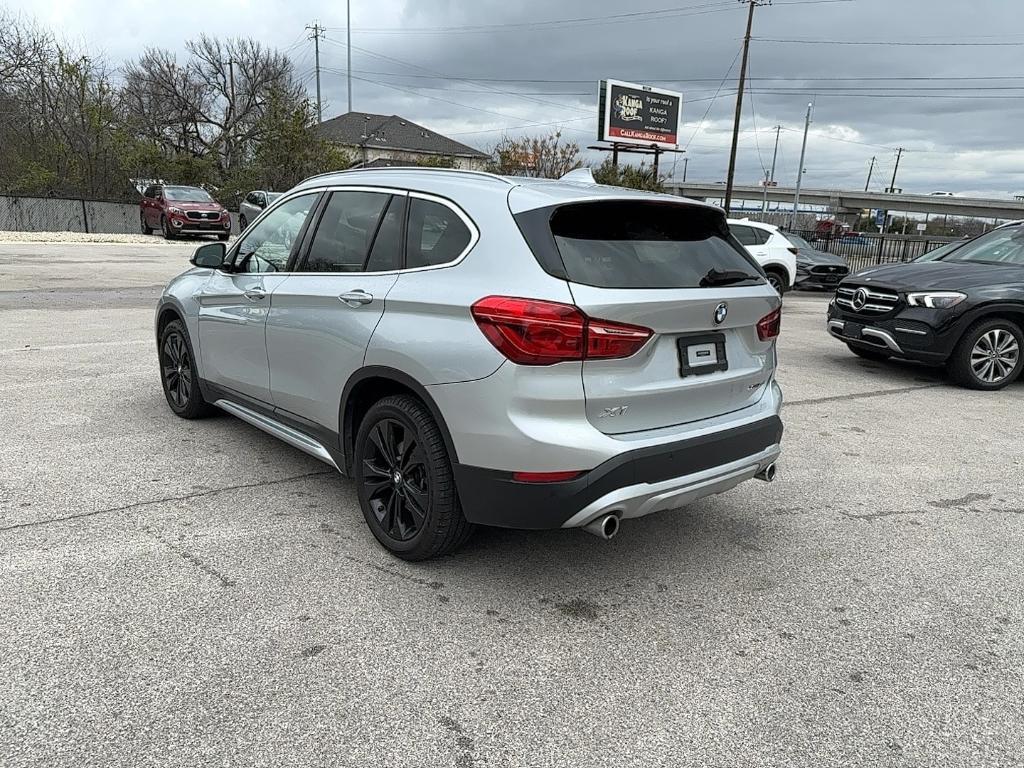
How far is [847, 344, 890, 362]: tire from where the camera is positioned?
8.64 m

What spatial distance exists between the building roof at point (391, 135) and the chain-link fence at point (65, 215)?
3401 centimetres

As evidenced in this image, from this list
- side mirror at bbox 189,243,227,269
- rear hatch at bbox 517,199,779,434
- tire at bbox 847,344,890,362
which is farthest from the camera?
tire at bbox 847,344,890,362

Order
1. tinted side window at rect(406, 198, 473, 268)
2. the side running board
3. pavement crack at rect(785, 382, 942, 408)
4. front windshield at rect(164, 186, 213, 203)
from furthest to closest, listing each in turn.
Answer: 1. front windshield at rect(164, 186, 213, 203)
2. pavement crack at rect(785, 382, 942, 408)
3. the side running board
4. tinted side window at rect(406, 198, 473, 268)

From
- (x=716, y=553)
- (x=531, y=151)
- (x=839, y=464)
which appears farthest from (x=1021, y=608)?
(x=531, y=151)

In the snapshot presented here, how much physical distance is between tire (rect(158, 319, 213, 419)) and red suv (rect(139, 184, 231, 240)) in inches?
897

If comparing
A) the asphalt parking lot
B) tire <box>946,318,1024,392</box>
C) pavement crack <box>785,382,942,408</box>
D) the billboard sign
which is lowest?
pavement crack <box>785,382,942,408</box>

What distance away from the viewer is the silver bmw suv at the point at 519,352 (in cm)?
292

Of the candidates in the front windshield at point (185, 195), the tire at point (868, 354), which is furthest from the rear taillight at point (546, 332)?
the front windshield at point (185, 195)

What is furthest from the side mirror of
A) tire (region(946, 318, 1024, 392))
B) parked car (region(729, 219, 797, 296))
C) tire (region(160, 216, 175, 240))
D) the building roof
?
the building roof

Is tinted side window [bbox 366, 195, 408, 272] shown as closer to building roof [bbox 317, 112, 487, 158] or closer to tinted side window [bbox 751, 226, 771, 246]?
tinted side window [bbox 751, 226, 771, 246]

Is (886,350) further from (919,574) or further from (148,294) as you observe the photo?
(148,294)

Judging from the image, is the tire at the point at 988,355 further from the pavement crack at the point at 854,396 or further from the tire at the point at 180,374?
the tire at the point at 180,374

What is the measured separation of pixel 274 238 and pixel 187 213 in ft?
80.1

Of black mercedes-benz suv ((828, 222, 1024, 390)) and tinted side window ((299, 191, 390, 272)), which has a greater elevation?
tinted side window ((299, 191, 390, 272))
